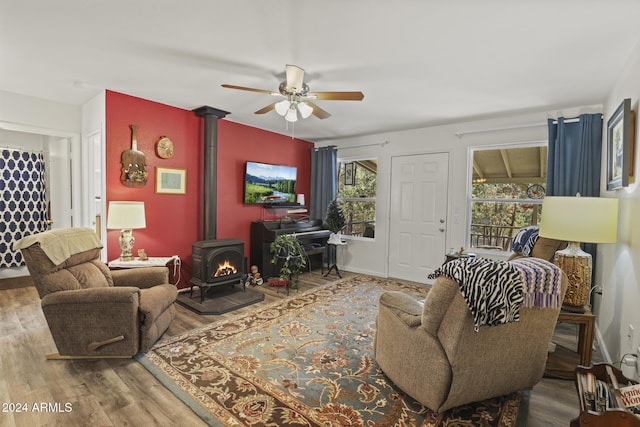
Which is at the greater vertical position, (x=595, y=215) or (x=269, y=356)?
(x=595, y=215)

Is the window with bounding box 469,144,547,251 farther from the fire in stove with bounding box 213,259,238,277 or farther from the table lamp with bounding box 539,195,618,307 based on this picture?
the fire in stove with bounding box 213,259,238,277

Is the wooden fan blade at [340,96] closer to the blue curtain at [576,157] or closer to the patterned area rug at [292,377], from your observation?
the patterned area rug at [292,377]

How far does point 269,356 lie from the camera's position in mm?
2541

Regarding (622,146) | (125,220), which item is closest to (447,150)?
(622,146)

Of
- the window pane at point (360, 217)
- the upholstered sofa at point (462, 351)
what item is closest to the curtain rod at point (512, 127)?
the window pane at point (360, 217)

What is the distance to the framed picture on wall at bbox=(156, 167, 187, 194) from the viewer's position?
3924mm

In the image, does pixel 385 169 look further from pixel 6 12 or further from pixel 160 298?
pixel 6 12

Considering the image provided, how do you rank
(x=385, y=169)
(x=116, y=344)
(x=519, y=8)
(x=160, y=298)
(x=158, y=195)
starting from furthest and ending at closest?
1. (x=385, y=169)
2. (x=158, y=195)
3. (x=160, y=298)
4. (x=116, y=344)
5. (x=519, y=8)

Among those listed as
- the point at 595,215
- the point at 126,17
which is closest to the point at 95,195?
the point at 126,17

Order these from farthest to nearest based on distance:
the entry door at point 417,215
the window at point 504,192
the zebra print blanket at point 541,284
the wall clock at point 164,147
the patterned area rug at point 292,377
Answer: the entry door at point 417,215 → the window at point 504,192 → the wall clock at point 164,147 → the patterned area rug at point 292,377 → the zebra print blanket at point 541,284

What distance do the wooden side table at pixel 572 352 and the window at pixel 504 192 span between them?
200cm

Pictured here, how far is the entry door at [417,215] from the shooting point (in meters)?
4.76

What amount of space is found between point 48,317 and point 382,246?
14.2 ft

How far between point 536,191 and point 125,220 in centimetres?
495
